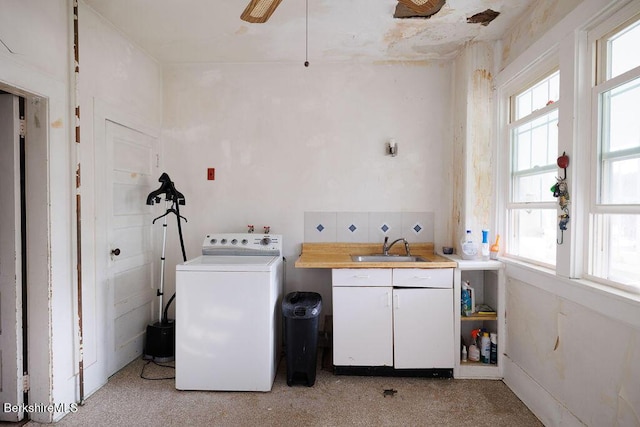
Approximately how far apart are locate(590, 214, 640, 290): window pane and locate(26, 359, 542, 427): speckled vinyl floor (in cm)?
108

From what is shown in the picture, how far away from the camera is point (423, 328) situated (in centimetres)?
244

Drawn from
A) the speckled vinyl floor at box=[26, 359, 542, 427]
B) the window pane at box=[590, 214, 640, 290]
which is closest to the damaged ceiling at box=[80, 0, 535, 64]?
the window pane at box=[590, 214, 640, 290]

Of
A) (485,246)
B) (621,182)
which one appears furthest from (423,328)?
(621,182)

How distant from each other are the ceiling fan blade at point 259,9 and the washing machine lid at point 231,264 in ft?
5.07

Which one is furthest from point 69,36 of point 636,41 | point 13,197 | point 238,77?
point 636,41

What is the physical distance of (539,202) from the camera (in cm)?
220

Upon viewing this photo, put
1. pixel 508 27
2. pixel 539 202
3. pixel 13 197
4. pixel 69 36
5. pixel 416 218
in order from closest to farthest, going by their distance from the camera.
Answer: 1. pixel 13 197
2. pixel 69 36
3. pixel 539 202
4. pixel 508 27
5. pixel 416 218

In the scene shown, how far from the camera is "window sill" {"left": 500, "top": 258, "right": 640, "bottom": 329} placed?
1.40 metres

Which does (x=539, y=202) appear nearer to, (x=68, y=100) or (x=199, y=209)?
Answer: (x=199, y=209)

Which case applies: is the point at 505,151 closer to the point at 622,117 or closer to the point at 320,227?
the point at 622,117

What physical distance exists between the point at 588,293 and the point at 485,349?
3.64ft

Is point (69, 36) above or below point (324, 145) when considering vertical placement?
above

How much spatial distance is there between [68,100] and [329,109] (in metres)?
2.03

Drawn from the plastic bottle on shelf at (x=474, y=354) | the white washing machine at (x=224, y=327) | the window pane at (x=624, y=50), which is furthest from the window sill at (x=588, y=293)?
the white washing machine at (x=224, y=327)
